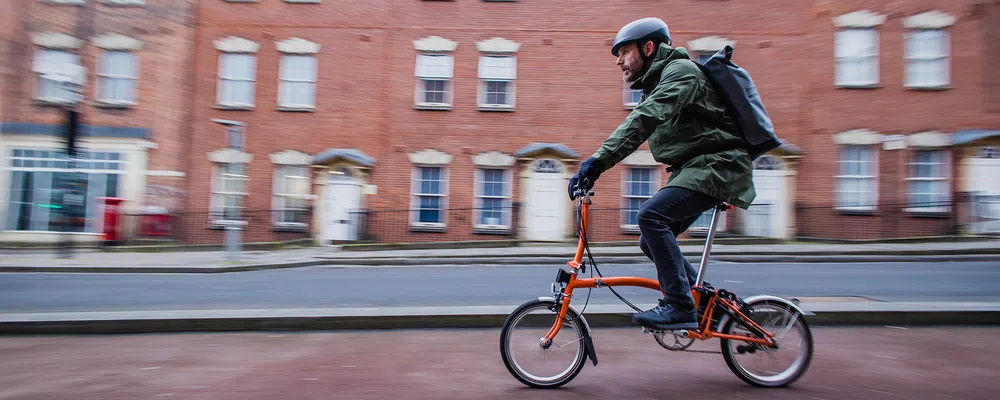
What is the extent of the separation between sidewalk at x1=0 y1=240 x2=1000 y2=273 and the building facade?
271 cm

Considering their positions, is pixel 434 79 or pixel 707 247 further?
pixel 434 79

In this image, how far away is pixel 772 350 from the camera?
3848 millimetres

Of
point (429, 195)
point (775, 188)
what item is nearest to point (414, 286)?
point (429, 195)

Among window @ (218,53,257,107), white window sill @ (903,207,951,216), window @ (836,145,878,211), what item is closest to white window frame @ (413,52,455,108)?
window @ (218,53,257,107)

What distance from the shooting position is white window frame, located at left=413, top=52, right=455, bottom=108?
66.1 ft

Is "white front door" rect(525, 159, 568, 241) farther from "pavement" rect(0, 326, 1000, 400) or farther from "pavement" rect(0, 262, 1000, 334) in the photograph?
"pavement" rect(0, 326, 1000, 400)

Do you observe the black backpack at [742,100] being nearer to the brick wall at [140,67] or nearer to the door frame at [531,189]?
the door frame at [531,189]

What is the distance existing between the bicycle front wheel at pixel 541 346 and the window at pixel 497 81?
1653cm

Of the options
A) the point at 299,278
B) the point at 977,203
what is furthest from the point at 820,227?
the point at 299,278

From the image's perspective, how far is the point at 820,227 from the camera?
19.0 m

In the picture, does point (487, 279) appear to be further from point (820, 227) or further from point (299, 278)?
point (820, 227)

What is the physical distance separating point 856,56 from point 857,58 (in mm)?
63

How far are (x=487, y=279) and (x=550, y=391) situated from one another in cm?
645

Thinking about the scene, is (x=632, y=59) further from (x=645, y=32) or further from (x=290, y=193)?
(x=290, y=193)
